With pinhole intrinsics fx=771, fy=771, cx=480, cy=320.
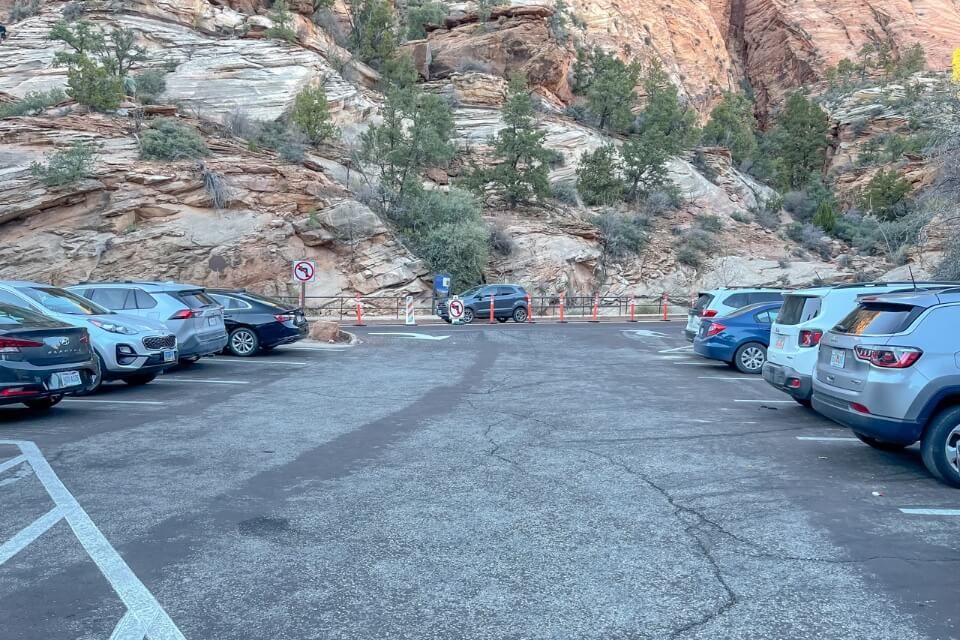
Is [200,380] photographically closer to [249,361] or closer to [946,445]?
[249,361]

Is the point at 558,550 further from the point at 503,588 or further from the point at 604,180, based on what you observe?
the point at 604,180

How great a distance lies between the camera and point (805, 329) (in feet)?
34.5

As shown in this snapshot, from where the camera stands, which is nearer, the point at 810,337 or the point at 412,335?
the point at 810,337

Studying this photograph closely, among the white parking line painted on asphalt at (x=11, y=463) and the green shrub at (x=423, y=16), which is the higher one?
the green shrub at (x=423, y=16)

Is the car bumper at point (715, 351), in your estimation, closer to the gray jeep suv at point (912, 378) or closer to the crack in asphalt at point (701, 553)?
the gray jeep suv at point (912, 378)

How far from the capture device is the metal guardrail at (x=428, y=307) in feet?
107

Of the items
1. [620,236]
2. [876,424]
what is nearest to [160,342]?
[876,424]

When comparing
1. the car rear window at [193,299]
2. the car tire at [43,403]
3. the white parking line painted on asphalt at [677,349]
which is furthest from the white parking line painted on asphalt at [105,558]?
the white parking line painted on asphalt at [677,349]

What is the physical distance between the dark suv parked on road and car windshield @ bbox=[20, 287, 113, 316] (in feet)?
61.9

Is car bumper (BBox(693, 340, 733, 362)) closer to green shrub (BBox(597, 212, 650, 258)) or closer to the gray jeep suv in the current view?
the gray jeep suv

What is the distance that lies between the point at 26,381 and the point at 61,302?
3.33 metres

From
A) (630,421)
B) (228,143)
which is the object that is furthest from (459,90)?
(630,421)

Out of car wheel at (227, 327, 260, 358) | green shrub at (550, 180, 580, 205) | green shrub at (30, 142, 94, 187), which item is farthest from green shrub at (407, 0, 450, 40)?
car wheel at (227, 327, 260, 358)

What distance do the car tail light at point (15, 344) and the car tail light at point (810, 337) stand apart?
9865 millimetres
